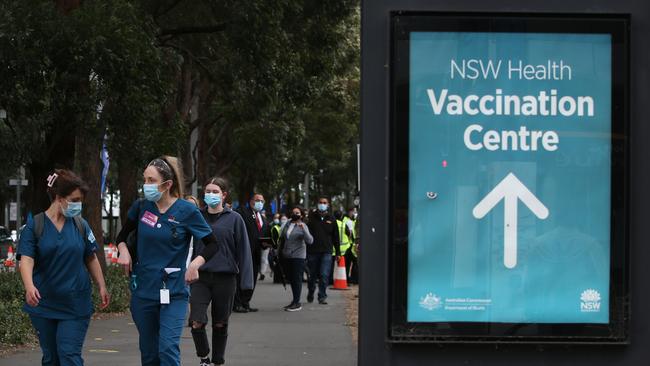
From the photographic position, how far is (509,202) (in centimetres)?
510

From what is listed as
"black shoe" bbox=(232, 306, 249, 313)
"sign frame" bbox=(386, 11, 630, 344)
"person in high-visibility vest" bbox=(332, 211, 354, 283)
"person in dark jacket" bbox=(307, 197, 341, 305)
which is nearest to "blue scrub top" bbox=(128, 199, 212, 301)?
"sign frame" bbox=(386, 11, 630, 344)

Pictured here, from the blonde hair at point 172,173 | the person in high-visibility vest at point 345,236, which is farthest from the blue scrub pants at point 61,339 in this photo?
the person in high-visibility vest at point 345,236

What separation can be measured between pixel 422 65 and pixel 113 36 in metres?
10.5

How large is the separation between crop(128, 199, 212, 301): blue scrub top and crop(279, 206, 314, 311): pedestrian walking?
10.1 m

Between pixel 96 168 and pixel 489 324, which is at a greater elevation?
pixel 96 168

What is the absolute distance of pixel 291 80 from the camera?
21781 mm

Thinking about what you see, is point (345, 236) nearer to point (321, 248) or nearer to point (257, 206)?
point (321, 248)

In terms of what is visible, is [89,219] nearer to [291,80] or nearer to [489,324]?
[291,80]

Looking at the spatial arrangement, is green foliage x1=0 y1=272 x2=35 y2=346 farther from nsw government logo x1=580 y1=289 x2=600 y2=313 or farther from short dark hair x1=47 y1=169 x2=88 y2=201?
nsw government logo x1=580 y1=289 x2=600 y2=313

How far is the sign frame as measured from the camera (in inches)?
200

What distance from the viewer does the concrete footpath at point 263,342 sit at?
1109 centimetres

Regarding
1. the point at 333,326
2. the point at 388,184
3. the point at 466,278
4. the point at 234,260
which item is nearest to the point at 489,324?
the point at 466,278

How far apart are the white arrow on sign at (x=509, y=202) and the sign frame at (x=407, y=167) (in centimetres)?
34

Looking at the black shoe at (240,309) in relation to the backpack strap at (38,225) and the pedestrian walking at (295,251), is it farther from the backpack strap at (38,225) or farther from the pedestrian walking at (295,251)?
the backpack strap at (38,225)
